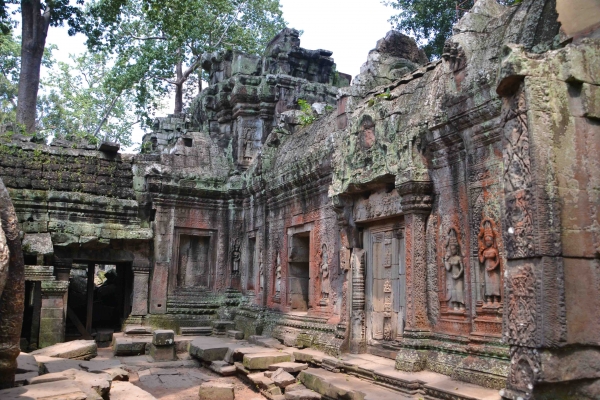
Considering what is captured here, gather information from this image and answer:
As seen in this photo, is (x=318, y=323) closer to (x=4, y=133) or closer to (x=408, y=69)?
(x=408, y=69)

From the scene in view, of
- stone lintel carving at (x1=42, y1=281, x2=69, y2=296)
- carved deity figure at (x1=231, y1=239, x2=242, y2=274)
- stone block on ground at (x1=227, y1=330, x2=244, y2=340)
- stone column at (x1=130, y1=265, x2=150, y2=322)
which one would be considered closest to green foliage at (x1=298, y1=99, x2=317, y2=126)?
carved deity figure at (x1=231, y1=239, x2=242, y2=274)

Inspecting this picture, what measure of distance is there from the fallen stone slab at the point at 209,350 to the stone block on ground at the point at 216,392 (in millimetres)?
2170

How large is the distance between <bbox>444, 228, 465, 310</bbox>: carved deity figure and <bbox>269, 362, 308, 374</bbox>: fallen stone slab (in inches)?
115

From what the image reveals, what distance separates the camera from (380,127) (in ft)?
26.3

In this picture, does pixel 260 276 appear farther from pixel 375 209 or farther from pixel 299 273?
pixel 375 209

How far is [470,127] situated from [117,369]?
651 cm

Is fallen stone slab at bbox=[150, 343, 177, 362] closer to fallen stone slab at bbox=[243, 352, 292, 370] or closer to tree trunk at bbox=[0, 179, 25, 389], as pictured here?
fallen stone slab at bbox=[243, 352, 292, 370]

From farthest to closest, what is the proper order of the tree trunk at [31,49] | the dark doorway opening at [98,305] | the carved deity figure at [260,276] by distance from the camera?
the tree trunk at [31,49] → the dark doorway opening at [98,305] → the carved deity figure at [260,276]

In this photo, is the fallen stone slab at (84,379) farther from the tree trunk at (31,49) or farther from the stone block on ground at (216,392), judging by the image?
the tree trunk at (31,49)

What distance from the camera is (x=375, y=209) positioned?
8445 millimetres

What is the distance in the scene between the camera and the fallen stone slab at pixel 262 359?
29.1ft

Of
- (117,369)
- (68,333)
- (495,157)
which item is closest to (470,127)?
(495,157)

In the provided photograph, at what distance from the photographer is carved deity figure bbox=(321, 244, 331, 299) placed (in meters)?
9.91

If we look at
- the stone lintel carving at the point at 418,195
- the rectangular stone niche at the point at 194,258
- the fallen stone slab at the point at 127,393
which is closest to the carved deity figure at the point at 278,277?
the rectangular stone niche at the point at 194,258
